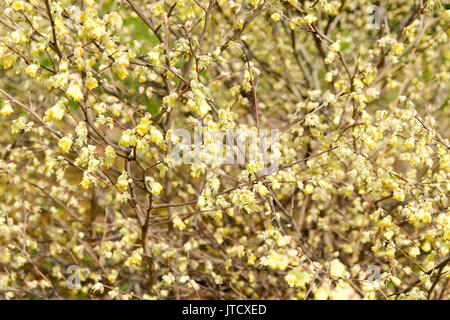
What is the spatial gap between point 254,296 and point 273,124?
6.24 feet

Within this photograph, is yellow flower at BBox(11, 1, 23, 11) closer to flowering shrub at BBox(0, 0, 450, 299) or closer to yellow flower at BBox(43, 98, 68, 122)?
flowering shrub at BBox(0, 0, 450, 299)

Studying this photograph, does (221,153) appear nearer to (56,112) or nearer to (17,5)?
(56,112)

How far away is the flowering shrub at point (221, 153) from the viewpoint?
2.41 metres

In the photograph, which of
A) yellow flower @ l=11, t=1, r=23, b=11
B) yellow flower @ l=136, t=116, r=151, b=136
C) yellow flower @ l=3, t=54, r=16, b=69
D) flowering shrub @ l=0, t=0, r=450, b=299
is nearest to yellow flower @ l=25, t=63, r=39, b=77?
flowering shrub @ l=0, t=0, r=450, b=299

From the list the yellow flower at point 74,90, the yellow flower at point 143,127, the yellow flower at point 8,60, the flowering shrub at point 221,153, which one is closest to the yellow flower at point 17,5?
the flowering shrub at point 221,153

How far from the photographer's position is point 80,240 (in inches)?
157

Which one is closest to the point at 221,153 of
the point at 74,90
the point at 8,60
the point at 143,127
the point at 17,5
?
the point at 143,127

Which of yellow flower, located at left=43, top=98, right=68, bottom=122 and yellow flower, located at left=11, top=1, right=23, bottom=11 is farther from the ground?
yellow flower, located at left=11, top=1, right=23, bottom=11

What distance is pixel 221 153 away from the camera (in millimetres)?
3203

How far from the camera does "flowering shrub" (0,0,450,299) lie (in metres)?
2.41

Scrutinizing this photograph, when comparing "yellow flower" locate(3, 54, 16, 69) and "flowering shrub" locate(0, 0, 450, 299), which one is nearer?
"yellow flower" locate(3, 54, 16, 69)

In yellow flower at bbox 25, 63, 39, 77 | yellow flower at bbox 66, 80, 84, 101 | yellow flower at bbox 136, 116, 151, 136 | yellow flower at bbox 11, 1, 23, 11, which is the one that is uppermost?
yellow flower at bbox 11, 1, 23, 11
